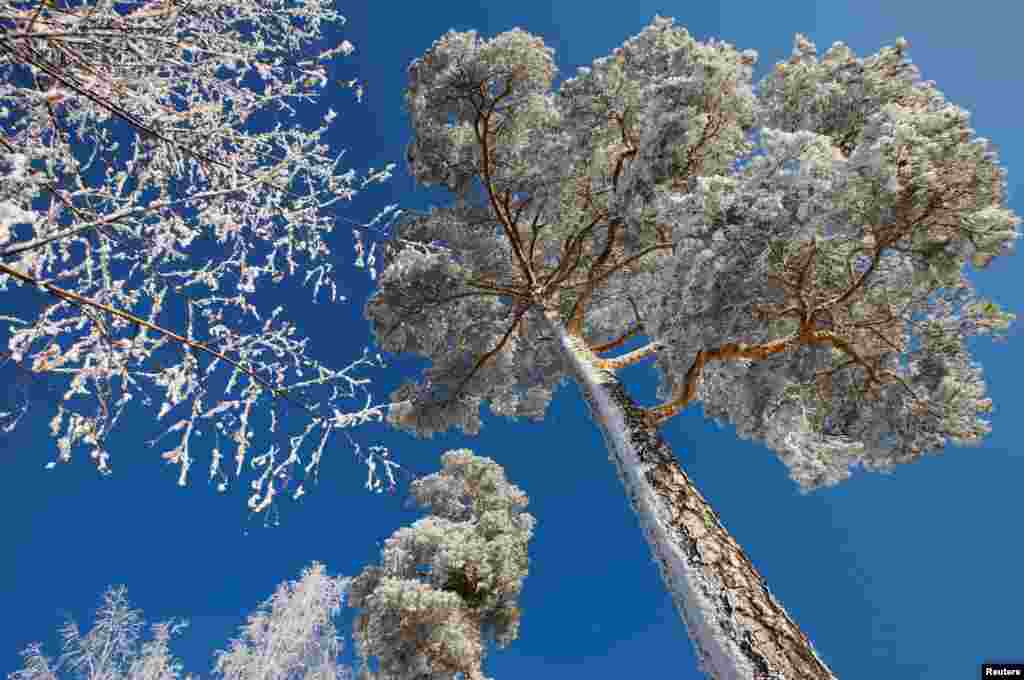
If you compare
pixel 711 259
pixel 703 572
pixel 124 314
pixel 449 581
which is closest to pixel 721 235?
pixel 711 259

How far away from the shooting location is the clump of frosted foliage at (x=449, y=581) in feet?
30.2

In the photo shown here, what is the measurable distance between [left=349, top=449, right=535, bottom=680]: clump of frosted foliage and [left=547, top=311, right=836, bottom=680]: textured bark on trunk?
200 inches

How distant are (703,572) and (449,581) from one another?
24.4ft

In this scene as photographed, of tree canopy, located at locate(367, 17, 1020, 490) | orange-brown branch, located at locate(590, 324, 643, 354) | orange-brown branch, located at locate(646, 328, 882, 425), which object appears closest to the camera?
tree canopy, located at locate(367, 17, 1020, 490)

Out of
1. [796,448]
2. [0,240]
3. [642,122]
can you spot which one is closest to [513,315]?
[642,122]

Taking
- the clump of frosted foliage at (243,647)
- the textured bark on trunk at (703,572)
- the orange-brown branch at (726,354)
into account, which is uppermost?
the clump of frosted foliage at (243,647)

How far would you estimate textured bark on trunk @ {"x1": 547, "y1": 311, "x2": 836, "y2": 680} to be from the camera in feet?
11.0

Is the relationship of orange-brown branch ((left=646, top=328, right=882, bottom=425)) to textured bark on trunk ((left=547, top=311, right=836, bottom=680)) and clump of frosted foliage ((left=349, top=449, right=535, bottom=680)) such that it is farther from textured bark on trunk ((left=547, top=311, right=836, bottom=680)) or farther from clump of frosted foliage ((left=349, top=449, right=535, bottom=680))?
clump of frosted foliage ((left=349, top=449, right=535, bottom=680))

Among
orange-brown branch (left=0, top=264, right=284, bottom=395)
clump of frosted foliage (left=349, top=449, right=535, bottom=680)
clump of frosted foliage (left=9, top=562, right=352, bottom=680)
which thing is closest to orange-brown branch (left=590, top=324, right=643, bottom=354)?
clump of frosted foliage (left=349, top=449, right=535, bottom=680)

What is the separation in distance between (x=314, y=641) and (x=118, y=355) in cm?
1628

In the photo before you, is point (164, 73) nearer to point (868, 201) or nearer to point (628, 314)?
point (868, 201)

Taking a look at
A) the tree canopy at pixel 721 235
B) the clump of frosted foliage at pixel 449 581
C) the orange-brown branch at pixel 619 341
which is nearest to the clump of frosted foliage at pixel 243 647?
the clump of frosted foliage at pixel 449 581

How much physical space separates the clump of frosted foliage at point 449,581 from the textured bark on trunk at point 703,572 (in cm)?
508

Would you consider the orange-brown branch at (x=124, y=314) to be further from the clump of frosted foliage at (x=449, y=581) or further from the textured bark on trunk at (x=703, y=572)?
the clump of frosted foliage at (x=449, y=581)
